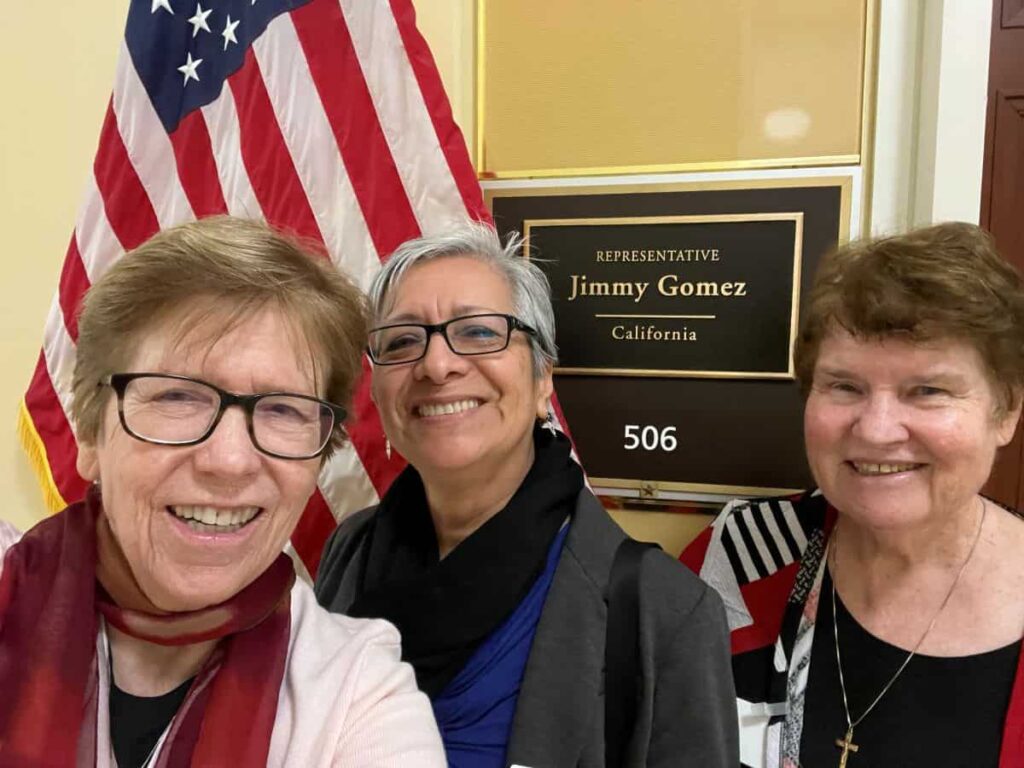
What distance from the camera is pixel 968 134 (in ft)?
4.25

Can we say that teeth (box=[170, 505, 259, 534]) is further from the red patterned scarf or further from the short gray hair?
the short gray hair

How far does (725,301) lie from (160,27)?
1.28 m

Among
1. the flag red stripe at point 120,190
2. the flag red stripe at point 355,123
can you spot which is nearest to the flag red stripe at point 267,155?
the flag red stripe at point 355,123

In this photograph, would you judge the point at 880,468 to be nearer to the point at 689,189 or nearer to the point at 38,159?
the point at 689,189

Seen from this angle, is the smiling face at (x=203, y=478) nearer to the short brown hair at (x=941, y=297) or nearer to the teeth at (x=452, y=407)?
the teeth at (x=452, y=407)

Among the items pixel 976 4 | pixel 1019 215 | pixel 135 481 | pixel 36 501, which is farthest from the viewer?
pixel 36 501

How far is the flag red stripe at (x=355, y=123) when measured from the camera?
142cm

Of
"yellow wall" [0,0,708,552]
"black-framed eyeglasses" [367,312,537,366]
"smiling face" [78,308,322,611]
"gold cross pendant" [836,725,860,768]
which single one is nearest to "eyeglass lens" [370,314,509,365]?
"black-framed eyeglasses" [367,312,537,366]

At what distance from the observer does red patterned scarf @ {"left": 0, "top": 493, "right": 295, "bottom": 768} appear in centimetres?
68

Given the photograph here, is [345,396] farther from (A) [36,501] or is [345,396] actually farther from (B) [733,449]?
(A) [36,501]

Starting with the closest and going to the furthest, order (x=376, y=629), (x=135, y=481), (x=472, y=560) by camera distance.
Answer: (x=135, y=481), (x=376, y=629), (x=472, y=560)

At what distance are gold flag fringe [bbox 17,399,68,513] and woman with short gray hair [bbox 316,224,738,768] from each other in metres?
0.75

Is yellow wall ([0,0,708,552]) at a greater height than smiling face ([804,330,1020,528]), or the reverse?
yellow wall ([0,0,708,552])

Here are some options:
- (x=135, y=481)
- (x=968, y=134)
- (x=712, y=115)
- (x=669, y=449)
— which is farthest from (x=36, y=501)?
(x=968, y=134)
